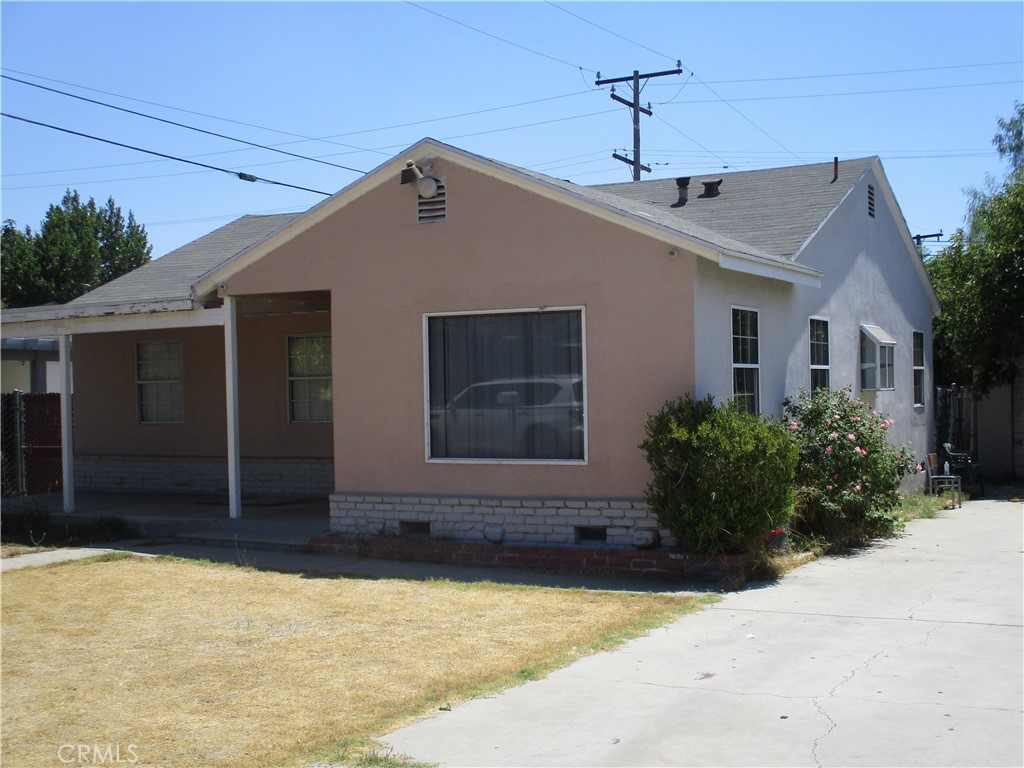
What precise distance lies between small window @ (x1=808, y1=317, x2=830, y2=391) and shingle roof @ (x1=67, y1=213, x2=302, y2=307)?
7828 millimetres

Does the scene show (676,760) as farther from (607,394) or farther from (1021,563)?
(1021,563)

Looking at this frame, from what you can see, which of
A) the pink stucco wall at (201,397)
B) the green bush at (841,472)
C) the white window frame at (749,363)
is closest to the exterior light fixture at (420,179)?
the white window frame at (749,363)

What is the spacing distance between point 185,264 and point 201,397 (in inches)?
102

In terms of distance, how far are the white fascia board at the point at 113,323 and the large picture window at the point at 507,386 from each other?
11.3 feet

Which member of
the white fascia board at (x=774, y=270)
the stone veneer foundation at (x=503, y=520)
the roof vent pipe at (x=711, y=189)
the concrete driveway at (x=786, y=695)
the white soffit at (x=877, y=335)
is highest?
the roof vent pipe at (x=711, y=189)

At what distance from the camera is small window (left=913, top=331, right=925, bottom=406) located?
732 inches

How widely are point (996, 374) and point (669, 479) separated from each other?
11754 millimetres

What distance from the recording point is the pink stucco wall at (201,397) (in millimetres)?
17016

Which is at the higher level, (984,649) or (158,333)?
(158,333)

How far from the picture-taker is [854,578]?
10352 mm

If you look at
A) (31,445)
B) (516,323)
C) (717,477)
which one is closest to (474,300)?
(516,323)

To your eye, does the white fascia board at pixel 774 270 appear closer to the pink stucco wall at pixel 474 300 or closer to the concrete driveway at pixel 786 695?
the pink stucco wall at pixel 474 300

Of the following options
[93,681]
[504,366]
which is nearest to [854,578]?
[504,366]

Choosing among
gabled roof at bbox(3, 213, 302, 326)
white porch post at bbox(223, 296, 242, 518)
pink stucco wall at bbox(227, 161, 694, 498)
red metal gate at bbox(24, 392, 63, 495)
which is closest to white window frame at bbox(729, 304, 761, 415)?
pink stucco wall at bbox(227, 161, 694, 498)
